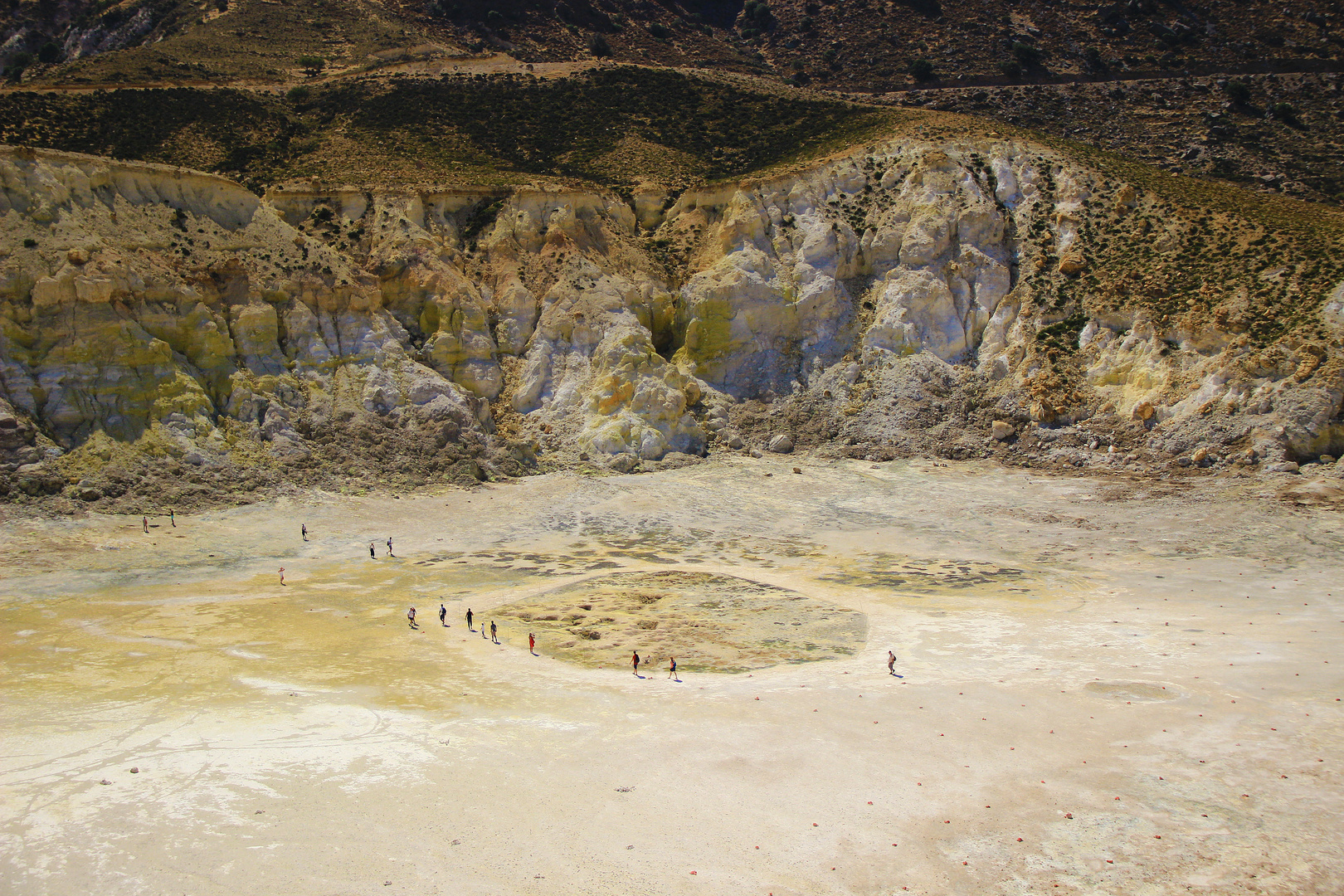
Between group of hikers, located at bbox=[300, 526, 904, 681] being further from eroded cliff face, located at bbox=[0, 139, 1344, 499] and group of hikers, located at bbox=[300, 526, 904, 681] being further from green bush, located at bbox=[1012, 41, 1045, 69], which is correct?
green bush, located at bbox=[1012, 41, 1045, 69]

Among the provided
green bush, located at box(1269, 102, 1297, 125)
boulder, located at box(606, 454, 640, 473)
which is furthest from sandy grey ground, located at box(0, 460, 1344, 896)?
green bush, located at box(1269, 102, 1297, 125)

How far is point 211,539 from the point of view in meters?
32.2

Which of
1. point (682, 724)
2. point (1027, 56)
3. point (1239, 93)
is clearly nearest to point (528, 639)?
point (682, 724)

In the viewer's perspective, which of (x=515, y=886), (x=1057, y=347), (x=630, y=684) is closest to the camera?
(x=515, y=886)

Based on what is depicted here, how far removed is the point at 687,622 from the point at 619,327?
25.0 meters

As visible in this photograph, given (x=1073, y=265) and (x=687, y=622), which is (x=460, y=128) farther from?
(x=687, y=622)

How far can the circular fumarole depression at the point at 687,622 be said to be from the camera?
2258 centimetres

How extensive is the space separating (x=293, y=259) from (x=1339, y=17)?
82870 mm

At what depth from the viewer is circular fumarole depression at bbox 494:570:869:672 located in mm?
22578

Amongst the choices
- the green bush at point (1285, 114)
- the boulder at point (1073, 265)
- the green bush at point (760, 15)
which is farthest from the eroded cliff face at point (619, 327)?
the green bush at point (760, 15)

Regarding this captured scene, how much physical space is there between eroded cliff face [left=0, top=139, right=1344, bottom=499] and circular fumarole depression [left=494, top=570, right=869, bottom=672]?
48.0 feet

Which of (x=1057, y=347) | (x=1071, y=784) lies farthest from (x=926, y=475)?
(x=1071, y=784)

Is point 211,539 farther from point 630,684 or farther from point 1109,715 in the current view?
point 1109,715

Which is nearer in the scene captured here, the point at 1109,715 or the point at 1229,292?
the point at 1109,715
